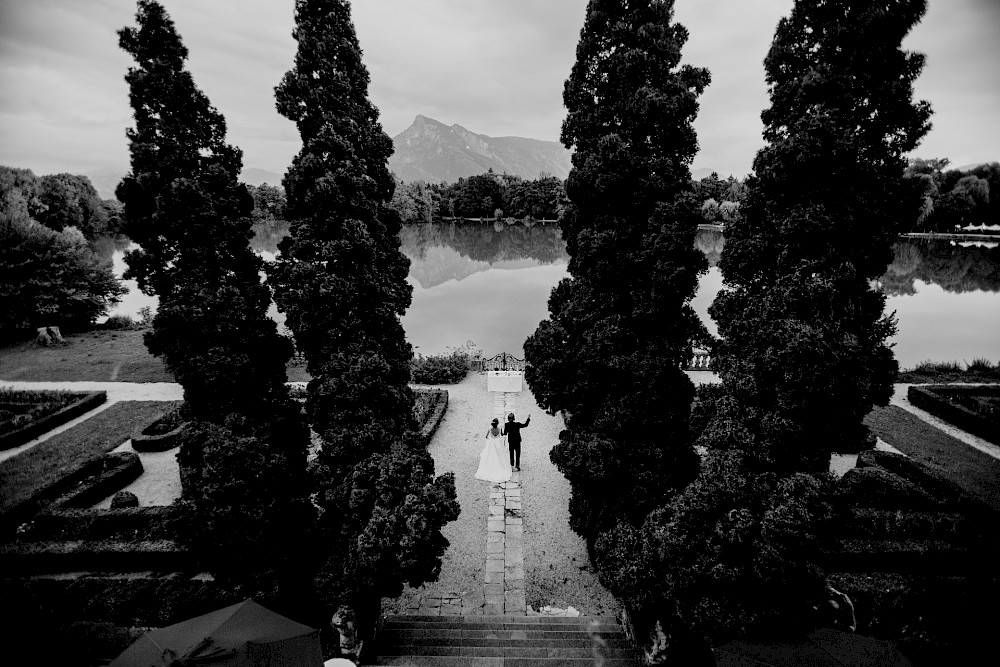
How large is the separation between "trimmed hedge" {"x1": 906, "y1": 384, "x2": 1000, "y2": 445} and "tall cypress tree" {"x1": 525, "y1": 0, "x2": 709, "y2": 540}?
1319 cm

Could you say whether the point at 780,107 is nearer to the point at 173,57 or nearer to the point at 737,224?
the point at 737,224

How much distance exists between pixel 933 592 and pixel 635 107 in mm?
10208

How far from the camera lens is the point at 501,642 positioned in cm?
821

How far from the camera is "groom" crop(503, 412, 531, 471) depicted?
13297 millimetres

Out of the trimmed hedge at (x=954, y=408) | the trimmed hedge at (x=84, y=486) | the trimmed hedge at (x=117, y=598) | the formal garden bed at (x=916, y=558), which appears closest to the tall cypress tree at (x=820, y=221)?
the formal garden bed at (x=916, y=558)

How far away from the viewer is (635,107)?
363 inches

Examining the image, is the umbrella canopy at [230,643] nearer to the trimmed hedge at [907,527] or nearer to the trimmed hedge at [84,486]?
the trimmed hedge at [84,486]

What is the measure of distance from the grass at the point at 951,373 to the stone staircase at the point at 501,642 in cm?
1954

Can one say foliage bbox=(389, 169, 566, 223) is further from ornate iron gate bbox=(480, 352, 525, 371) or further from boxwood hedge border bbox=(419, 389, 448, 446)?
boxwood hedge border bbox=(419, 389, 448, 446)

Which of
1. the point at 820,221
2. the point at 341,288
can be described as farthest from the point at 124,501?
the point at 820,221

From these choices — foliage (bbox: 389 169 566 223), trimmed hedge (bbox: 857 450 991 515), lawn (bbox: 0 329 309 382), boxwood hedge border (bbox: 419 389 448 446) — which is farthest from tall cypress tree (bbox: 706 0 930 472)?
foliage (bbox: 389 169 566 223)

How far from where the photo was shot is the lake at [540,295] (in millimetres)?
26750

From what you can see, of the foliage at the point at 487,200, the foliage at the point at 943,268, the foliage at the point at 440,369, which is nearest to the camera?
the foliage at the point at 440,369

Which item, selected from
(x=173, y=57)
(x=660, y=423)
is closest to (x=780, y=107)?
(x=660, y=423)
